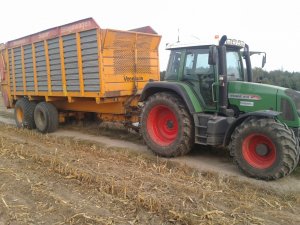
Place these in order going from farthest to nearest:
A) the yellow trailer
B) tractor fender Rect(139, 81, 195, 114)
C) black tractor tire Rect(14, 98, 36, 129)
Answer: black tractor tire Rect(14, 98, 36, 129) → the yellow trailer → tractor fender Rect(139, 81, 195, 114)

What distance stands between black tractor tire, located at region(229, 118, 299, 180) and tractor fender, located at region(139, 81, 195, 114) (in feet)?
3.43

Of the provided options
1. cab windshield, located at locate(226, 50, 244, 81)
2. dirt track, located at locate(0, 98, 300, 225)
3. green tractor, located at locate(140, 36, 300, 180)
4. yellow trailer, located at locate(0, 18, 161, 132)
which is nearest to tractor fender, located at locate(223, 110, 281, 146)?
green tractor, located at locate(140, 36, 300, 180)

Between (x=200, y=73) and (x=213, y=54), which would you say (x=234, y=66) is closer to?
(x=200, y=73)

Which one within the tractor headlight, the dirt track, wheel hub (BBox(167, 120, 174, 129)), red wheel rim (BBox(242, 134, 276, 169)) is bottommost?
the dirt track

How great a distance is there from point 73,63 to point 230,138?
4167mm

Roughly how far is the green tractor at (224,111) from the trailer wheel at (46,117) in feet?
10.9

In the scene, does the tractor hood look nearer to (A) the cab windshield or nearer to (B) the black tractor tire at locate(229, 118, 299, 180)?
(A) the cab windshield

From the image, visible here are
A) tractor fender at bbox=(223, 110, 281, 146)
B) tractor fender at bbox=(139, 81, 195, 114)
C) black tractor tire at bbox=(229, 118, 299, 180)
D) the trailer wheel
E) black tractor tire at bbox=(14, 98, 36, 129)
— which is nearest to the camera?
black tractor tire at bbox=(229, 118, 299, 180)

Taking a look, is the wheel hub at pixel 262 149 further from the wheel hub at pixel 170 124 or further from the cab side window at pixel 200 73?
the wheel hub at pixel 170 124

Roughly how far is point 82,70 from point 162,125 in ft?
7.67

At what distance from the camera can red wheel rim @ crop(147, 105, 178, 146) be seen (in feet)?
21.5

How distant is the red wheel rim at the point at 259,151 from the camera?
16.8ft

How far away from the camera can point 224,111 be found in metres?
5.93

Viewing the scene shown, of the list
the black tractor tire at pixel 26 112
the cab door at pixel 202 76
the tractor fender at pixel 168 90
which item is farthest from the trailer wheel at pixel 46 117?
the cab door at pixel 202 76
